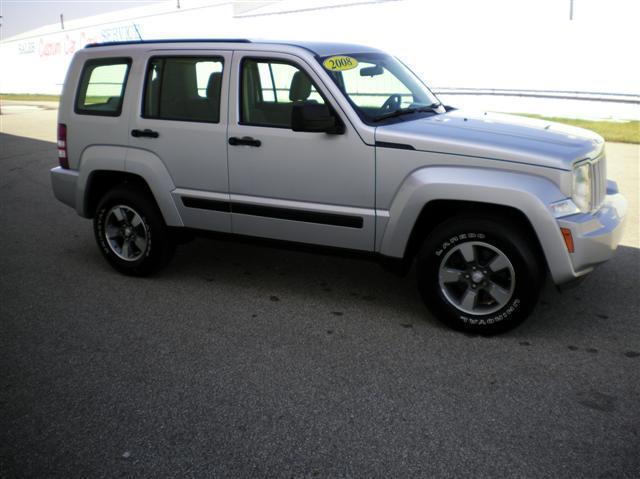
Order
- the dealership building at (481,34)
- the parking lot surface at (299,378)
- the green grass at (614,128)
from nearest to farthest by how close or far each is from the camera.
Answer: the parking lot surface at (299,378) < the green grass at (614,128) < the dealership building at (481,34)

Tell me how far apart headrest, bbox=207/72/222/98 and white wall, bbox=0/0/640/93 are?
54.8 feet

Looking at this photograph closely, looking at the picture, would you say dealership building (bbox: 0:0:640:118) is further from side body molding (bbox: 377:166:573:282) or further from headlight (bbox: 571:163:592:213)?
side body molding (bbox: 377:166:573:282)

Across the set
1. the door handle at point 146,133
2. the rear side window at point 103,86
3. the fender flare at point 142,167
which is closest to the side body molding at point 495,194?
the fender flare at point 142,167

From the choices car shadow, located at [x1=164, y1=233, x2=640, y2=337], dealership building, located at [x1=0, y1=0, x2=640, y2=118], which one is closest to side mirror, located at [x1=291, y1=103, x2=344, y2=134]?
car shadow, located at [x1=164, y1=233, x2=640, y2=337]

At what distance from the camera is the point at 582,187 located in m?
4.17

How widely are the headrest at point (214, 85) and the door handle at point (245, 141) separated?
41cm

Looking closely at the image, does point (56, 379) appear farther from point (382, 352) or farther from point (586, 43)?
point (586, 43)

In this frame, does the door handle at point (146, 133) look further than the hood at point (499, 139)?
Yes

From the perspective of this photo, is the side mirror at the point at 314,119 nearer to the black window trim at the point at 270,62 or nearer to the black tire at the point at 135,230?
the black window trim at the point at 270,62

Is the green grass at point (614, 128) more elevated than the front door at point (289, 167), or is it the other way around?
the front door at point (289, 167)

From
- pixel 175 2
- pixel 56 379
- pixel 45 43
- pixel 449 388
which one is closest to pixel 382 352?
pixel 449 388

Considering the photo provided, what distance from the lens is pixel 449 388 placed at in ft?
12.2

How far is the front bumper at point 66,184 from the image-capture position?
581 centimetres

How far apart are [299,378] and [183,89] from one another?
8.72ft
